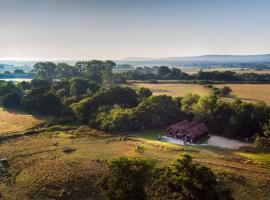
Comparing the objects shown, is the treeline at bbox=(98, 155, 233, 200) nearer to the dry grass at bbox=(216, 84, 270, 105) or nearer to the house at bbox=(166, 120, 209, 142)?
the house at bbox=(166, 120, 209, 142)

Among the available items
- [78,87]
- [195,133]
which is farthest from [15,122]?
[195,133]

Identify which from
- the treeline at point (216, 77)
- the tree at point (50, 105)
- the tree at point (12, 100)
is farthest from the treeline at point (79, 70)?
the tree at point (50, 105)

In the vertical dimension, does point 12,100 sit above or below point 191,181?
below

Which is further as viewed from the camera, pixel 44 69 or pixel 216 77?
pixel 44 69

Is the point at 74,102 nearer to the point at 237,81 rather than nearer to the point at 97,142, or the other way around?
the point at 97,142

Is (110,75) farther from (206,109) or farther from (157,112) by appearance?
(206,109)

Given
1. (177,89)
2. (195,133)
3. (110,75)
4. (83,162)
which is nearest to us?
(83,162)

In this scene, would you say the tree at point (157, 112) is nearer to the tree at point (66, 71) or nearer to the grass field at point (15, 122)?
the grass field at point (15, 122)
